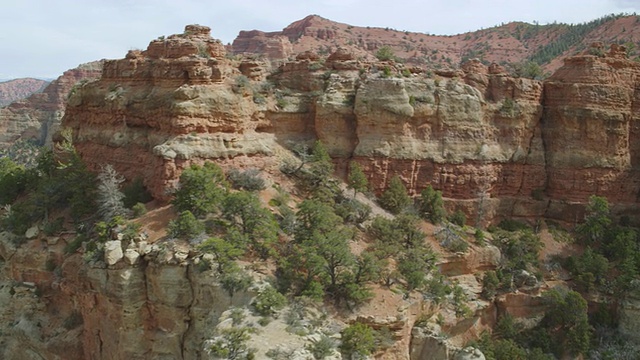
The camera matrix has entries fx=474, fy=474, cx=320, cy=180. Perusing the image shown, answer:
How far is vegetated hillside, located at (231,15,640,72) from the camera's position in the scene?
8100 centimetres

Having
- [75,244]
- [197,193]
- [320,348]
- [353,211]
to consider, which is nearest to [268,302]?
[320,348]

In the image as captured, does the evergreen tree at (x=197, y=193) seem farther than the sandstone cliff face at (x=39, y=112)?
No

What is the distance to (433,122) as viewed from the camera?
1325 inches

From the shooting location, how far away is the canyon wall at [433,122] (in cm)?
3016

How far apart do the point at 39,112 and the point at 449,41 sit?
92.0 metres

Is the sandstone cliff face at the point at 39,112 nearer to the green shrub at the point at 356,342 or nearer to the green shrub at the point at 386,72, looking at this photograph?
the green shrub at the point at 386,72

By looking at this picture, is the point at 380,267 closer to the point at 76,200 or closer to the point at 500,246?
the point at 500,246

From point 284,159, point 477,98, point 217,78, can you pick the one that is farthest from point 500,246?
point 217,78

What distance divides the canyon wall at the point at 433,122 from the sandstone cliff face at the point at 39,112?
2884 inches

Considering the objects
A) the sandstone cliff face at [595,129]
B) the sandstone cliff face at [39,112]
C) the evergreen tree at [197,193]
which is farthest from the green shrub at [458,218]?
the sandstone cliff face at [39,112]

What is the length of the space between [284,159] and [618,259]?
22.9 m

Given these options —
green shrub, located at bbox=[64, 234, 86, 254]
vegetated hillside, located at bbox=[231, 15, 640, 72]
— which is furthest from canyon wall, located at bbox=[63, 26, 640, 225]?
vegetated hillside, located at bbox=[231, 15, 640, 72]

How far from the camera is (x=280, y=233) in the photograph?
2548 centimetres

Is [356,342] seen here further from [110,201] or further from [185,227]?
[110,201]
